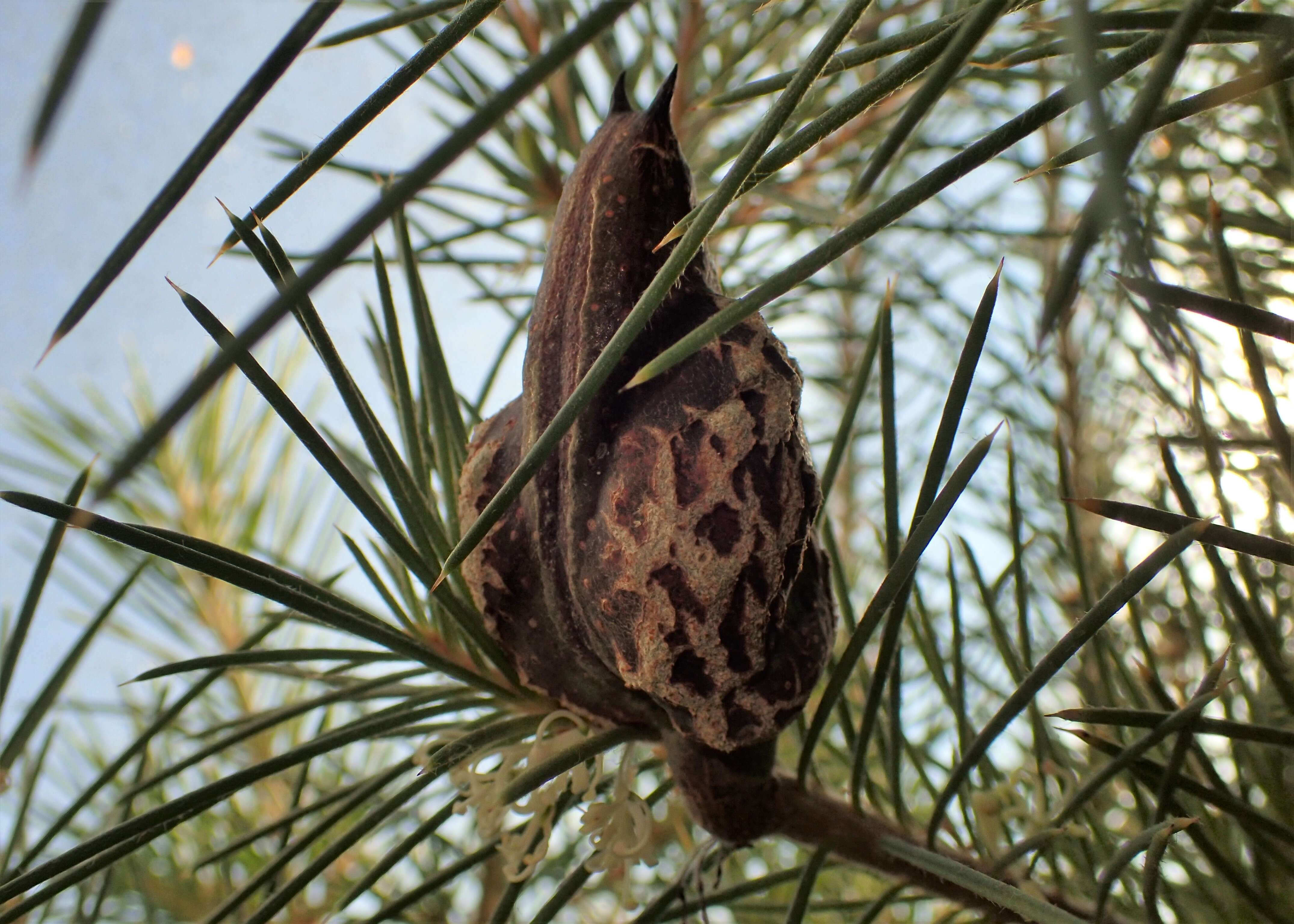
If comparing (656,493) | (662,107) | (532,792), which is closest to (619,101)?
(662,107)

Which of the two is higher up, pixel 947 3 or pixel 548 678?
pixel 947 3

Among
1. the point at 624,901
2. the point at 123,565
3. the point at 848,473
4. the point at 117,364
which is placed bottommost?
the point at 624,901

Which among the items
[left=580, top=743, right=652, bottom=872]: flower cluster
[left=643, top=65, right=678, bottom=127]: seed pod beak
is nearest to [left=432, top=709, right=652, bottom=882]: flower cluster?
[left=580, top=743, right=652, bottom=872]: flower cluster

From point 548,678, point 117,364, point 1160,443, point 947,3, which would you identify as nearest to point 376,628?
point 548,678

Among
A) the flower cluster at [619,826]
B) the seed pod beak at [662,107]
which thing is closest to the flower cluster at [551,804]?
the flower cluster at [619,826]

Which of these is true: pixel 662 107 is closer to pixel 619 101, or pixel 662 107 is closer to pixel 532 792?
pixel 619 101

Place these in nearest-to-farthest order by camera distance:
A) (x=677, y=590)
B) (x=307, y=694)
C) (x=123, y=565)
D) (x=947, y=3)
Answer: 1. (x=677, y=590)
2. (x=947, y=3)
3. (x=123, y=565)
4. (x=307, y=694)

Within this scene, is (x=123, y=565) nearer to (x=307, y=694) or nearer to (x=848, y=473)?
(x=307, y=694)

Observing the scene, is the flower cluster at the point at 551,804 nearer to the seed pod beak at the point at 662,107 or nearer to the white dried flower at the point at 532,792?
the white dried flower at the point at 532,792
